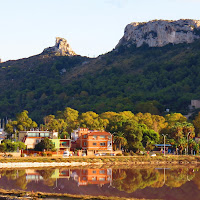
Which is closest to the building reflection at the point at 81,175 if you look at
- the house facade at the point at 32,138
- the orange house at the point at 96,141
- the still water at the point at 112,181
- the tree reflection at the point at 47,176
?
the still water at the point at 112,181

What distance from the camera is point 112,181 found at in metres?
96.6

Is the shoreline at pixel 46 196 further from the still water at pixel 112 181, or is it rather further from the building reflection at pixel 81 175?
the building reflection at pixel 81 175

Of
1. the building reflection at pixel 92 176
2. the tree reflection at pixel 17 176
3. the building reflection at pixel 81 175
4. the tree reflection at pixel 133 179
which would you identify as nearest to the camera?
the tree reflection at pixel 17 176

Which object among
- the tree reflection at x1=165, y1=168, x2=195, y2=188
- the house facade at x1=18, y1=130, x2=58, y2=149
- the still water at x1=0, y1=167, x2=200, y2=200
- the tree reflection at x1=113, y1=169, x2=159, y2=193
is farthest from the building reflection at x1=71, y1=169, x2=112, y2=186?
the house facade at x1=18, y1=130, x2=58, y2=149

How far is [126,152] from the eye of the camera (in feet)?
488

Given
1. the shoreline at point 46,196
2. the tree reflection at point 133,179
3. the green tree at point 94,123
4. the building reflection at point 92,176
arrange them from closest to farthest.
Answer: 1. the shoreline at point 46,196
2. the tree reflection at point 133,179
3. the building reflection at point 92,176
4. the green tree at point 94,123

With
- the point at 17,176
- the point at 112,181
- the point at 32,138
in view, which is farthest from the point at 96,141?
the point at 112,181

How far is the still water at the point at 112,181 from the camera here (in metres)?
82.4

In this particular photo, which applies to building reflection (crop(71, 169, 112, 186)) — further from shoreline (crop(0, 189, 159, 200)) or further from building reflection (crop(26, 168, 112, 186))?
shoreline (crop(0, 189, 159, 200))

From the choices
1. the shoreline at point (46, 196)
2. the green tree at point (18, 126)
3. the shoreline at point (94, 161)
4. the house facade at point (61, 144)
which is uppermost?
the green tree at point (18, 126)

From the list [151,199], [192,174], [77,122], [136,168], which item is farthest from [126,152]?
[151,199]

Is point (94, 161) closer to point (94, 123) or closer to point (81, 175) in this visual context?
point (81, 175)

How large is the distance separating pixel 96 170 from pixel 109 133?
118 feet

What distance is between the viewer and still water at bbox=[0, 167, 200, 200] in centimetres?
8244
